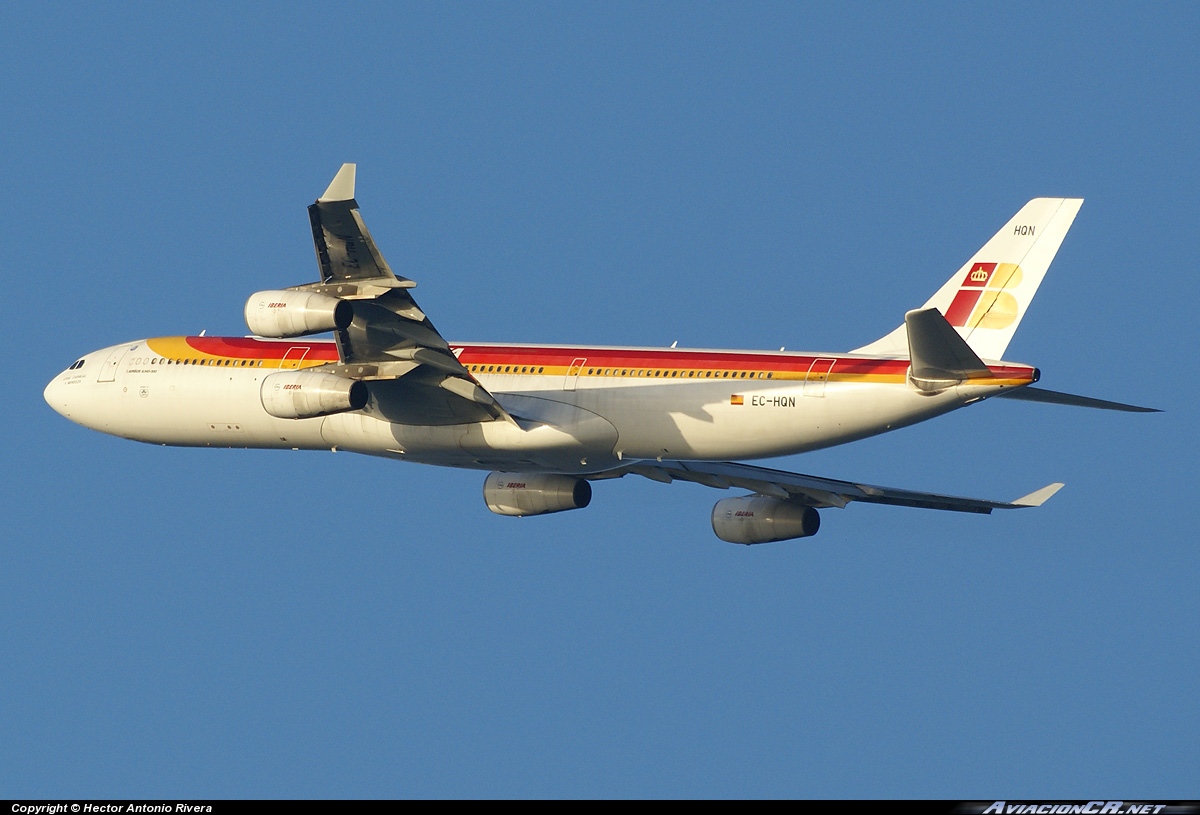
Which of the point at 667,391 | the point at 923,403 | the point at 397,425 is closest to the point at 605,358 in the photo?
the point at 667,391

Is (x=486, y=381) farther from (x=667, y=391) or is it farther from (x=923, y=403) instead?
(x=923, y=403)

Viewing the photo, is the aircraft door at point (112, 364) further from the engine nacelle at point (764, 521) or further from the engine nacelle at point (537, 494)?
the engine nacelle at point (764, 521)

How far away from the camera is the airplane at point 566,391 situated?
38.2m

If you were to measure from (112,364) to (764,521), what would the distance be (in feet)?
56.5

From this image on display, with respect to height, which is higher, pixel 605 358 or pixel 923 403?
pixel 605 358

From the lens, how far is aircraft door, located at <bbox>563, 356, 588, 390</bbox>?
43688 mm

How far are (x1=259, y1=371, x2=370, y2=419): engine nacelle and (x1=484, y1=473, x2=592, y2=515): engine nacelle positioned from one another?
594 centimetres

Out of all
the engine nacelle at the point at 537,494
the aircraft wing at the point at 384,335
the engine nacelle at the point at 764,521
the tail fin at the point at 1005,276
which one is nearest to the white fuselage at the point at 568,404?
the aircraft wing at the point at 384,335

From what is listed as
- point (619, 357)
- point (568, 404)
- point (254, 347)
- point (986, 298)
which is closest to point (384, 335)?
point (568, 404)

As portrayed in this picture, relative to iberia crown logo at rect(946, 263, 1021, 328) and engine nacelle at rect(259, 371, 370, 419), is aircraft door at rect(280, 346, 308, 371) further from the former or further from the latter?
iberia crown logo at rect(946, 263, 1021, 328)

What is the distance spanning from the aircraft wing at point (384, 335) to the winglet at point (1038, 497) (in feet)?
39.8

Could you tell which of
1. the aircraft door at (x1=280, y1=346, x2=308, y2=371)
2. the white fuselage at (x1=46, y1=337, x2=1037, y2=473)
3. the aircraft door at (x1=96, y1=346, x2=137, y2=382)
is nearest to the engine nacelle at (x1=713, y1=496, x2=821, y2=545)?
the white fuselage at (x1=46, y1=337, x2=1037, y2=473)

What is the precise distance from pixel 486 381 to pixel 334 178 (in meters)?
8.92

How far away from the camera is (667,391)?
42500 mm
